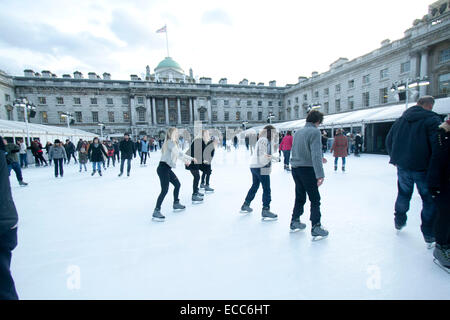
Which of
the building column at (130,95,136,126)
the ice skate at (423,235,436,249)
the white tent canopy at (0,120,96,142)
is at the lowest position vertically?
the ice skate at (423,235,436,249)

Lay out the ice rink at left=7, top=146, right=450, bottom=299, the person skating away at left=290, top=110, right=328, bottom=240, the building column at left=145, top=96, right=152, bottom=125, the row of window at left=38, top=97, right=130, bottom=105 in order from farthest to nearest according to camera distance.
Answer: the building column at left=145, top=96, right=152, bottom=125
the row of window at left=38, top=97, right=130, bottom=105
the person skating away at left=290, top=110, right=328, bottom=240
the ice rink at left=7, top=146, right=450, bottom=299

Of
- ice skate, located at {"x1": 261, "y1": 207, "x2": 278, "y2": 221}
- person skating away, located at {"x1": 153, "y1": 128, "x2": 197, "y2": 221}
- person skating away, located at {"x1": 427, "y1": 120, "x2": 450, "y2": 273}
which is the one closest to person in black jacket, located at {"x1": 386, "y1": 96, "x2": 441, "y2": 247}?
person skating away, located at {"x1": 427, "y1": 120, "x2": 450, "y2": 273}

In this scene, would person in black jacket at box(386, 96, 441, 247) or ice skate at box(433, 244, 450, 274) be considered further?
Answer: person in black jacket at box(386, 96, 441, 247)

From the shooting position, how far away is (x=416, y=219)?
361cm

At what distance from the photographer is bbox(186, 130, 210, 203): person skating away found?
4.96 meters

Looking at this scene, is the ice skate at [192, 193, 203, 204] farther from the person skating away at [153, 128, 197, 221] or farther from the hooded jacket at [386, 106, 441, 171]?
the hooded jacket at [386, 106, 441, 171]

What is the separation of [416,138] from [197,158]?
3.93 metres

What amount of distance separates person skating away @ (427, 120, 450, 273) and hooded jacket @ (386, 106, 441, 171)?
12.4 inches

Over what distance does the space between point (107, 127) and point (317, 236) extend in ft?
156

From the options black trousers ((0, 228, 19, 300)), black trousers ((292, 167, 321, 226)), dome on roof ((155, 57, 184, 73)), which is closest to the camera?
black trousers ((0, 228, 19, 300))

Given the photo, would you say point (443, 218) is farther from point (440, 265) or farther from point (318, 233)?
point (318, 233)

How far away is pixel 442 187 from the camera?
2.26 meters
